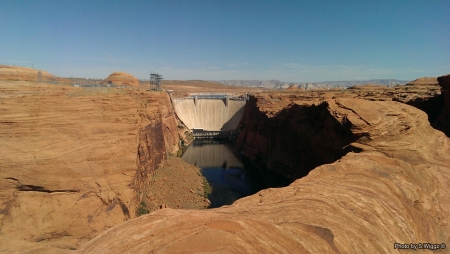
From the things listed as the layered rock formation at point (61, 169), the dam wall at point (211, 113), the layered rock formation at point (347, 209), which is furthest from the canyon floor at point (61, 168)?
the dam wall at point (211, 113)

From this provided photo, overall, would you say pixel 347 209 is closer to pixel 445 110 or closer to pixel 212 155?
pixel 445 110

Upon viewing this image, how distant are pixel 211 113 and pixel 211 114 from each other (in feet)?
0.98

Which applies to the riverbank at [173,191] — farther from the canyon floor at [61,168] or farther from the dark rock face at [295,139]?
the dark rock face at [295,139]

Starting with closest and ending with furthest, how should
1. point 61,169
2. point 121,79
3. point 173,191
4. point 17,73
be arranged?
1. point 61,169
2. point 173,191
3. point 17,73
4. point 121,79

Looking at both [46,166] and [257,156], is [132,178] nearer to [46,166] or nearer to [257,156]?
[46,166]

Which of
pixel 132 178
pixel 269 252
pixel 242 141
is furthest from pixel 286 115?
pixel 269 252

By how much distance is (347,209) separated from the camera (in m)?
8.89

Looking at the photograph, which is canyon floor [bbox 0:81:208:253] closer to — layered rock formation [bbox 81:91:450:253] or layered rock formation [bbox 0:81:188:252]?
layered rock formation [bbox 0:81:188:252]

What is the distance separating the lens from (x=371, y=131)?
14625 mm

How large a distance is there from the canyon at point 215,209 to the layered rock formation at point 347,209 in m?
0.04

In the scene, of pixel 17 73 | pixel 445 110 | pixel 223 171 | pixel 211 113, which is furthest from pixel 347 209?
pixel 211 113

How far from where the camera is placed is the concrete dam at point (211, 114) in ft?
203

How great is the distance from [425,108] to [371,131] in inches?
611

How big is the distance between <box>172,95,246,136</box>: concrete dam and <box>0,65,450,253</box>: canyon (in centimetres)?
3910
